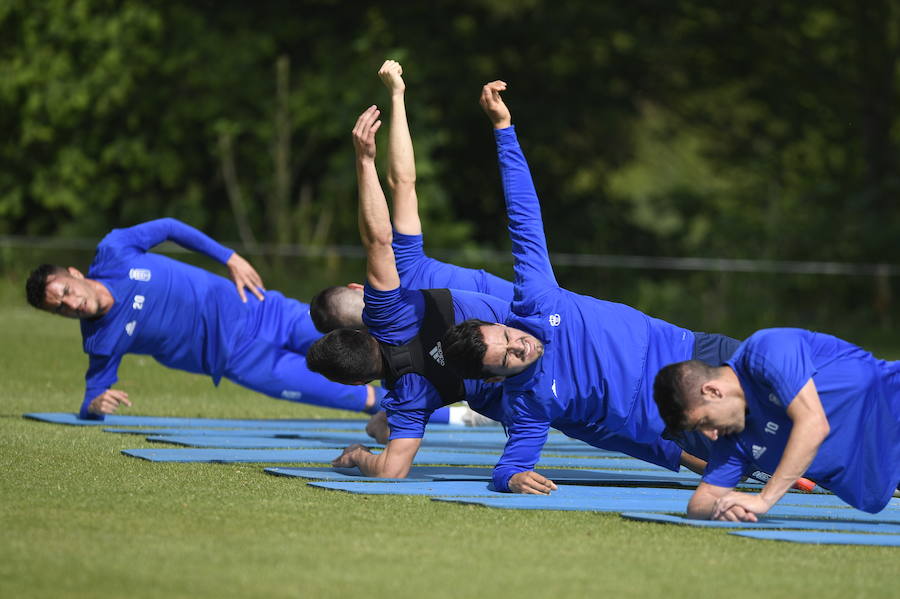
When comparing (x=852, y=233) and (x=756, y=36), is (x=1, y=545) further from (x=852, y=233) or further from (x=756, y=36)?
(x=756, y=36)

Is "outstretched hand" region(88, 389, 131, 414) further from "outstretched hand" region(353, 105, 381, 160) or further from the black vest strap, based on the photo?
"outstretched hand" region(353, 105, 381, 160)

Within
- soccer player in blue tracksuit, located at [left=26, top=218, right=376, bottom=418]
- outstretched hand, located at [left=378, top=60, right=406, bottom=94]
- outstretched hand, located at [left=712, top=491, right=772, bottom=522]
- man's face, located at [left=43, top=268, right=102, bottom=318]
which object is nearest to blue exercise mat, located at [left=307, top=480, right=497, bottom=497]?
outstretched hand, located at [left=712, top=491, right=772, bottom=522]

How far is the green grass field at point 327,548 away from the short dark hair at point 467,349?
1.78ft

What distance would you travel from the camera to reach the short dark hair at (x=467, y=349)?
5551 mm

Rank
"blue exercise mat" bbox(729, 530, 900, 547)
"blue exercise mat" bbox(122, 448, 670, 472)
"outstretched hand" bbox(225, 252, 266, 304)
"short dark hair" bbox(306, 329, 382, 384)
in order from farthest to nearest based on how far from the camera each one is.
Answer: "outstretched hand" bbox(225, 252, 266, 304), "blue exercise mat" bbox(122, 448, 670, 472), "short dark hair" bbox(306, 329, 382, 384), "blue exercise mat" bbox(729, 530, 900, 547)

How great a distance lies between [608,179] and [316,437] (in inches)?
631

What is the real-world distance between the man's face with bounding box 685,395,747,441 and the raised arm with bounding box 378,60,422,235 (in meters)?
1.97

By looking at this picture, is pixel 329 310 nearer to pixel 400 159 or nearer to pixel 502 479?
pixel 400 159

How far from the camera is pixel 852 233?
60.7 ft

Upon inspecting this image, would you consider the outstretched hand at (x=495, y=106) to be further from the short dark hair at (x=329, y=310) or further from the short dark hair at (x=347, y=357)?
the short dark hair at (x=329, y=310)

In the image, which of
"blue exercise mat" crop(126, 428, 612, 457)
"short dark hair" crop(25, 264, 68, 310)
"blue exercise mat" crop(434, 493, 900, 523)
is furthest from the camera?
"short dark hair" crop(25, 264, 68, 310)

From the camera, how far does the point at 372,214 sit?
5.79m

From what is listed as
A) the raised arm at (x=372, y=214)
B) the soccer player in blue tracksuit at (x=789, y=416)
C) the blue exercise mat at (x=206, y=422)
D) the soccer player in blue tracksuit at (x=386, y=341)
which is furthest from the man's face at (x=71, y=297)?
the soccer player in blue tracksuit at (x=789, y=416)

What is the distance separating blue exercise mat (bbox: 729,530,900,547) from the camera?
4.92m
